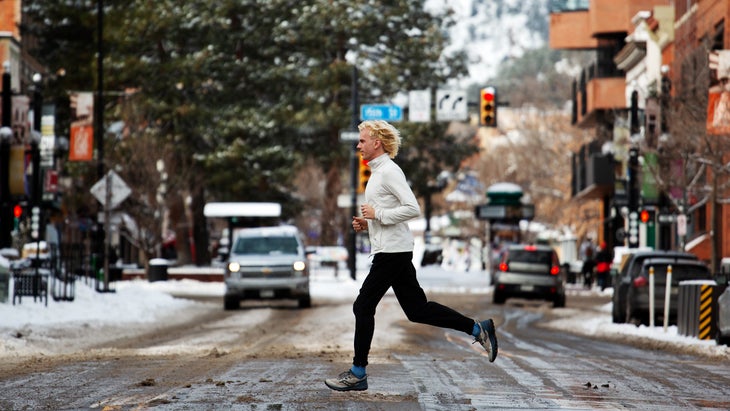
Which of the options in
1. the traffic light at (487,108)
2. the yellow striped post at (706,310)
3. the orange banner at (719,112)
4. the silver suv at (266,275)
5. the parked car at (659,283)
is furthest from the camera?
the traffic light at (487,108)

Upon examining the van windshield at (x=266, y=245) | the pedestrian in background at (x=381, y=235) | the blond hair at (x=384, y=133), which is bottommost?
the van windshield at (x=266, y=245)

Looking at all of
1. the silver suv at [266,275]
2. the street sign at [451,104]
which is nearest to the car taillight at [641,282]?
the silver suv at [266,275]

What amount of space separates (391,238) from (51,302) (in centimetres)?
1767

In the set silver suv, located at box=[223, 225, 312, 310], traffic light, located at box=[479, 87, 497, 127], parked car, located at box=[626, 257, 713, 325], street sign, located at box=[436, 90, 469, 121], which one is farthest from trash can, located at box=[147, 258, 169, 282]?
parked car, located at box=[626, 257, 713, 325]

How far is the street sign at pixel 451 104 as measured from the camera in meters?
48.7

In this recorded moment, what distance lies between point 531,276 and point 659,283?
479 inches

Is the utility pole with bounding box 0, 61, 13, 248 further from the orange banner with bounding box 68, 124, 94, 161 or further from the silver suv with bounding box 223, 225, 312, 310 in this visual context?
the orange banner with bounding box 68, 124, 94, 161

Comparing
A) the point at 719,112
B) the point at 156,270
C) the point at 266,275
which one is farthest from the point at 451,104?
the point at 719,112

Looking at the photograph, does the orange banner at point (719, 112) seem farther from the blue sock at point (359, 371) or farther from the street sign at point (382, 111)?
the blue sock at point (359, 371)

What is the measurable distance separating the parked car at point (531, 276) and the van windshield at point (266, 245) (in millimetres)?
6931

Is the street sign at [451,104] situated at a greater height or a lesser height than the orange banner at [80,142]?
greater

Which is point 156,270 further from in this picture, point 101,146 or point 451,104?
point 101,146

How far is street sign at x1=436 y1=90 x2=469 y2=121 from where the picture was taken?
160 feet

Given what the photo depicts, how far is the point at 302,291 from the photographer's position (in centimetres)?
3412
